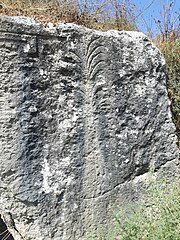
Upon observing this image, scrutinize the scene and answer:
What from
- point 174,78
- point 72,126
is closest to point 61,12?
point 72,126

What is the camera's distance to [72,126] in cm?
254

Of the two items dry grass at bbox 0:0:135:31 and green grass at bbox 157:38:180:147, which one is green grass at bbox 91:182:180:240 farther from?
dry grass at bbox 0:0:135:31

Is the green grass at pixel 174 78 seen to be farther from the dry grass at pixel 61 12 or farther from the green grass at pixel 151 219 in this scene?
the green grass at pixel 151 219

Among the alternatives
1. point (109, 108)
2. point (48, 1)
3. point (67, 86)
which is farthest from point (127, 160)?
point (48, 1)

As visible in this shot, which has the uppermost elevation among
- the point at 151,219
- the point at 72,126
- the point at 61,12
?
the point at 61,12

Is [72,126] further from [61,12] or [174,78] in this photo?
[174,78]

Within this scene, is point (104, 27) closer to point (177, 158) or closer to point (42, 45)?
point (42, 45)

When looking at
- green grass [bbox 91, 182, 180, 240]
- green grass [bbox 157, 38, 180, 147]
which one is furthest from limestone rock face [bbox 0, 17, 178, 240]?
green grass [bbox 157, 38, 180, 147]

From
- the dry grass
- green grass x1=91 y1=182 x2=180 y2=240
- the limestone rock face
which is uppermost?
the dry grass

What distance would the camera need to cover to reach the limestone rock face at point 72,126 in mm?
2314

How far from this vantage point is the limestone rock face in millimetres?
2314

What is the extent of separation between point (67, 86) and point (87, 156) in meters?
0.54

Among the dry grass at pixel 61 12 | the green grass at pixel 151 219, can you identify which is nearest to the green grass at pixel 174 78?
the dry grass at pixel 61 12

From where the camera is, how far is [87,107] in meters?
2.62
